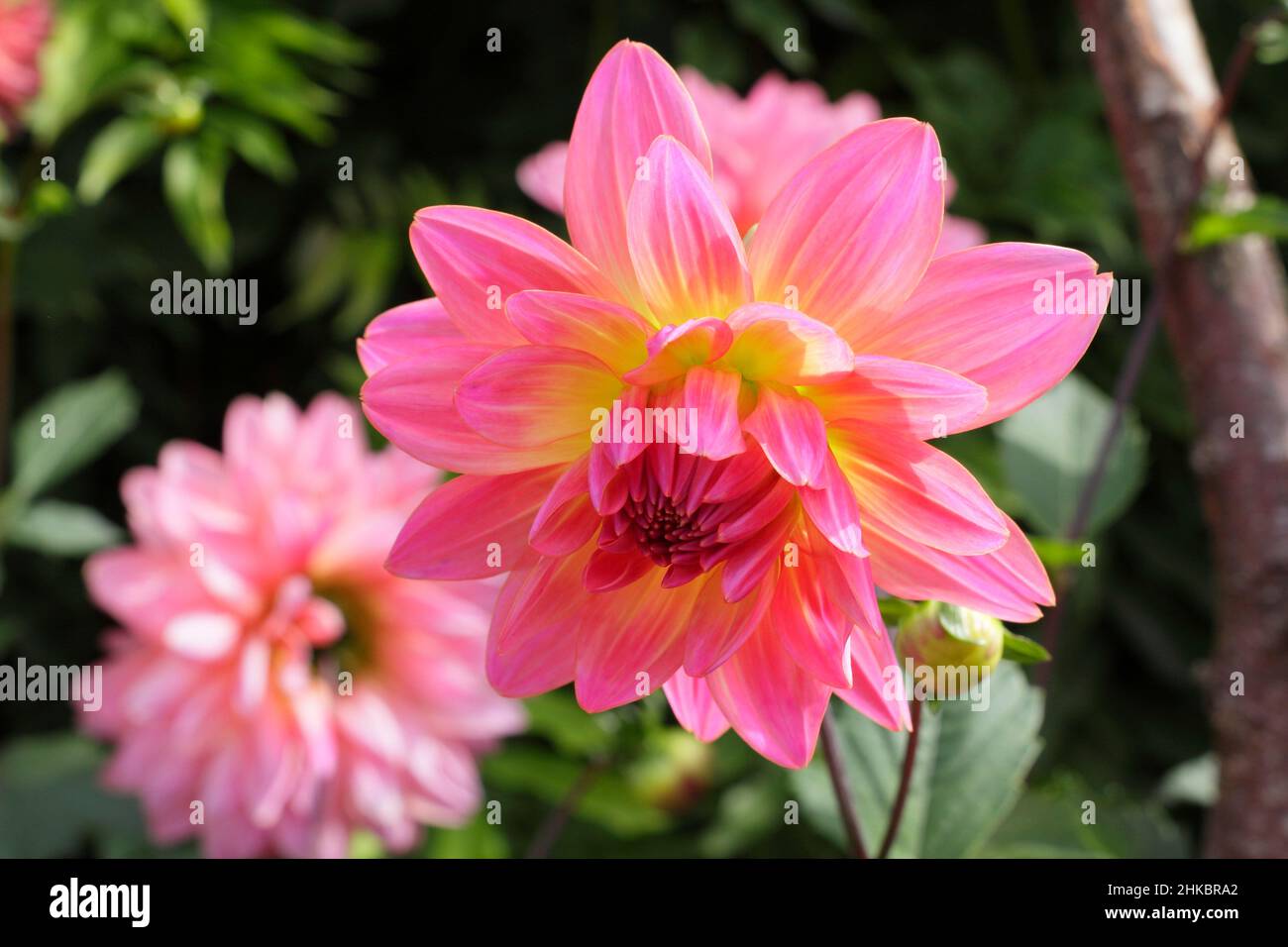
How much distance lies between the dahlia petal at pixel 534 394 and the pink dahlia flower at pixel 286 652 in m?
0.28

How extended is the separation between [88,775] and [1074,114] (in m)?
0.83

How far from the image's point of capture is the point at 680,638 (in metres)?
0.27

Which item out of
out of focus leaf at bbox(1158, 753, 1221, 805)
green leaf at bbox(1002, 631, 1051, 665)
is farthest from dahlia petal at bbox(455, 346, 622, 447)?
out of focus leaf at bbox(1158, 753, 1221, 805)

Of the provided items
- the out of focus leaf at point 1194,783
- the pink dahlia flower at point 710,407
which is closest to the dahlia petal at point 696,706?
the pink dahlia flower at point 710,407

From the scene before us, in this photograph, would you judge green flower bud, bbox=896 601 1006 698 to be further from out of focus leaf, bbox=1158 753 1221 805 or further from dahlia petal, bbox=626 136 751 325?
out of focus leaf, bbox=1158 753 1221 805

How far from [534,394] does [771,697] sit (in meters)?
Answer: 0.09

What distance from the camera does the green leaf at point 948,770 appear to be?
1.18 feet

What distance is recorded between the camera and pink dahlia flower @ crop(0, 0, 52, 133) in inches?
29.0

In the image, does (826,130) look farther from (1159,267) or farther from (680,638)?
(680,638)

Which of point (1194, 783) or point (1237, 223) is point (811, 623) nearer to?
point (1237, 223)

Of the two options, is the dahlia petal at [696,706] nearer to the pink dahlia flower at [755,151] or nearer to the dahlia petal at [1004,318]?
the dahlia petal at [1004,318]

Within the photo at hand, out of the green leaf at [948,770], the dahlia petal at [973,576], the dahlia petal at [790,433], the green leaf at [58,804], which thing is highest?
the dahlia petal at [790,433]

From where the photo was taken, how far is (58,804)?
2.30 ft
